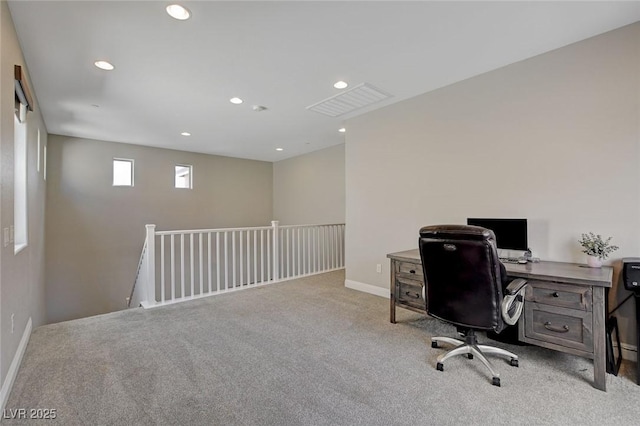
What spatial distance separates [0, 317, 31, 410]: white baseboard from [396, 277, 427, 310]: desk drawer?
305cm

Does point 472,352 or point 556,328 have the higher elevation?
point 556,328

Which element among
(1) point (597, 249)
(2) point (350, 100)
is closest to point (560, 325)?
(1) point (597, 249)

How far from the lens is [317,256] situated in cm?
575

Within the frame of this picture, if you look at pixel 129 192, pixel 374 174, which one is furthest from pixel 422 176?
pixel 129 192

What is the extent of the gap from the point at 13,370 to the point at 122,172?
4813 mm

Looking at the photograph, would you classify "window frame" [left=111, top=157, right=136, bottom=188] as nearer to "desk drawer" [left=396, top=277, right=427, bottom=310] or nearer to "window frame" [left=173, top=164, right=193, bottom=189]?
"window frame" [left=173, top=164, right=193, bottom=189]

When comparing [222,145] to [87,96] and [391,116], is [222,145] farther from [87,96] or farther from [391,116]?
[391,116]

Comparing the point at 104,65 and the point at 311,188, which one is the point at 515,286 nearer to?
the point at 104,65

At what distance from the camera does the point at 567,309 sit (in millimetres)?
2055

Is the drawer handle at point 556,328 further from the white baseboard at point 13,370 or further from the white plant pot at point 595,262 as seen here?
the white baseboard at point 13,370

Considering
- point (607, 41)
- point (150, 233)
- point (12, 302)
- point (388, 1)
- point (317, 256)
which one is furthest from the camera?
point (317, 256)

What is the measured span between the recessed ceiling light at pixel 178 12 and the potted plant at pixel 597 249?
11.6 ft

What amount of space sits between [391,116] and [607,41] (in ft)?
6.81

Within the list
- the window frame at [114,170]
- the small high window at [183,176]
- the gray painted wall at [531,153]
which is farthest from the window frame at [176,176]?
the gray painted wall at [531,153]
